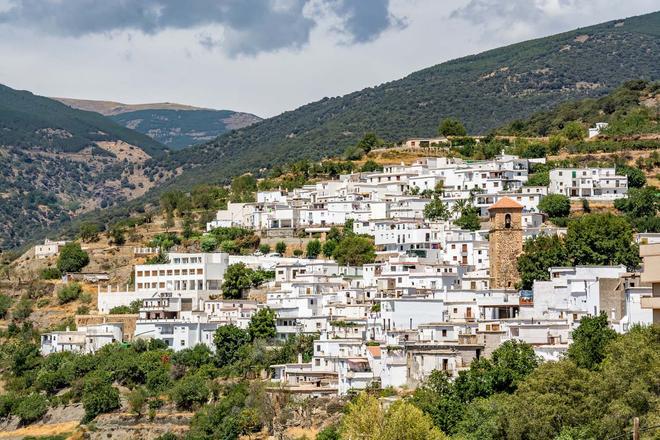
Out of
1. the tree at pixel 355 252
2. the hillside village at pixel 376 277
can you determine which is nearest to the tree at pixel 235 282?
the hillside village at pixel 376 277

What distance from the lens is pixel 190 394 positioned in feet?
199

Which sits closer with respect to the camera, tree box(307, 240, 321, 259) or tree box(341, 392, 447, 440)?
tree box(341, 392, 447, 440)

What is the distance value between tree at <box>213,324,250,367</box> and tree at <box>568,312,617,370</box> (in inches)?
770

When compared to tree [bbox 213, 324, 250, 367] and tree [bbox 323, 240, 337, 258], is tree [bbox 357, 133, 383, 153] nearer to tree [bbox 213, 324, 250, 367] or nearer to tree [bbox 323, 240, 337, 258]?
tree [bbox 323, 240, 337, 258]

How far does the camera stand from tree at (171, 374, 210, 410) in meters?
60.5

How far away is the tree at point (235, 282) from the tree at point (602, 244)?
58.9 ft

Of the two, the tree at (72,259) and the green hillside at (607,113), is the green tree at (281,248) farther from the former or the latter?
the green hillside at (607,113)

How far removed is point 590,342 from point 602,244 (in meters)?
16.2

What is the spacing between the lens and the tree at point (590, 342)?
4553 centimetres

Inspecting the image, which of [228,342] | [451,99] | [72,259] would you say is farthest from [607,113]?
[228,342]

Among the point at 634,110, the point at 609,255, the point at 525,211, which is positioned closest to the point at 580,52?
the point at 634,110

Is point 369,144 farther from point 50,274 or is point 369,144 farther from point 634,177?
point 50,274

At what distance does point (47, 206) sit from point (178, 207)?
9769cm

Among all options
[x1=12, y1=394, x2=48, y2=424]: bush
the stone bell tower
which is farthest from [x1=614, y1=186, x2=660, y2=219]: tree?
[x1=12, y1=394, x2=48, y2=424]: bush
